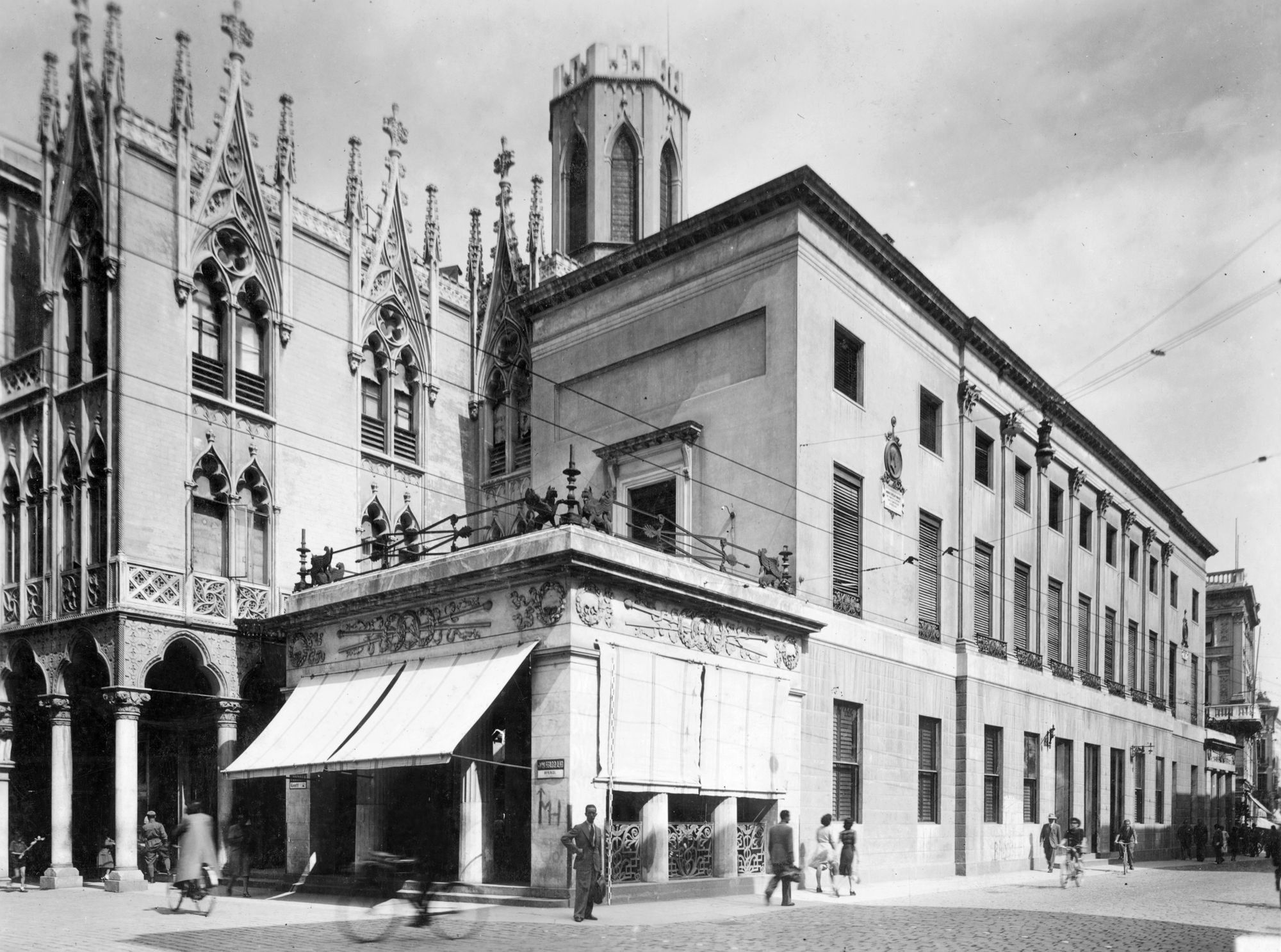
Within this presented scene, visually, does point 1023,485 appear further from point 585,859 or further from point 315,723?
point 585,859

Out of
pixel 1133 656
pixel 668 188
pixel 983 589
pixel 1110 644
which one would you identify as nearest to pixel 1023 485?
pixel 983 589

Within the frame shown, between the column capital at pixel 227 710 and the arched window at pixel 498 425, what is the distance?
10281 millimetres

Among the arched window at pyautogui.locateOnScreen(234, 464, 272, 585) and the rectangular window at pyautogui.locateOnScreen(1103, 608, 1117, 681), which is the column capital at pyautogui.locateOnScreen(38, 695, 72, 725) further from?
the rectangular window at pyautogui.locateOnScreen(1103, 608, 1117, 681)

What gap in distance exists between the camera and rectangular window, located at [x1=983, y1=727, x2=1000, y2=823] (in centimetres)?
Result: 3095

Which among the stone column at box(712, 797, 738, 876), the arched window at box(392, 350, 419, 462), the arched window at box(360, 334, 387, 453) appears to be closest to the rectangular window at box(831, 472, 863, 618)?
the stone column at box(712, 797, 738, 876)

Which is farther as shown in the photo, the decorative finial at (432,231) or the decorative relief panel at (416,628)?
the decorative finial at (432,231)

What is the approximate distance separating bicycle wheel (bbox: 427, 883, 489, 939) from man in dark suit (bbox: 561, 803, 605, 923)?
4.88 ft

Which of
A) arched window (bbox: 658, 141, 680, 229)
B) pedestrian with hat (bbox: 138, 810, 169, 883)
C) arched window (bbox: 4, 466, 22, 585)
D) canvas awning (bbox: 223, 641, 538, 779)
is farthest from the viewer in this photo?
arched window (bbox: 658, 141, 680, 229)

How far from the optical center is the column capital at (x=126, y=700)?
23.8 metres

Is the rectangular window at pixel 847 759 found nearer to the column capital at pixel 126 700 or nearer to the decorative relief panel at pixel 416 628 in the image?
the decorative relief panel at pixel 416 628

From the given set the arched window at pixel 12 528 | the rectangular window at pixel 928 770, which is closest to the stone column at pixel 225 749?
the arched window at pixel 12 528

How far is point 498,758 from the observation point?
21188mm

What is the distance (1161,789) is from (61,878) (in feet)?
123

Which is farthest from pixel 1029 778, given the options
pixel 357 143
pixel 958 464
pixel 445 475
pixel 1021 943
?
pixel 357 143
